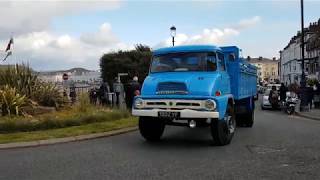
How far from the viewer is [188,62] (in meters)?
14.2

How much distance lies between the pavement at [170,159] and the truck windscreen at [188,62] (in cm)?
194

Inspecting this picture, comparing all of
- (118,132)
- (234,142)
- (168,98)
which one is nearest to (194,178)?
(168,98)

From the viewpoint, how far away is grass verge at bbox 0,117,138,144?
14.4 meters

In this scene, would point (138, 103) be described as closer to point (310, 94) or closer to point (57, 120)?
point (57, 120)

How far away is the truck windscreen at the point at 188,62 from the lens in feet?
46.3

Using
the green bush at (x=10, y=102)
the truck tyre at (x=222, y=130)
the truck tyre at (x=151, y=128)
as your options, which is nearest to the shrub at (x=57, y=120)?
the green bush at (x=10, y=102)

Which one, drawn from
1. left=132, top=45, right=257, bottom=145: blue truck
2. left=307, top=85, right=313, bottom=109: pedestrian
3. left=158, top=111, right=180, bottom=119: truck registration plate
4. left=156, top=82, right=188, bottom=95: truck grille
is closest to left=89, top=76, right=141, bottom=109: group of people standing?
left=132, top=45, right=257, bottom=145: blue truck

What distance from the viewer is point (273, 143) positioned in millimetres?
14094

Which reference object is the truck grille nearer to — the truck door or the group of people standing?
the truck door

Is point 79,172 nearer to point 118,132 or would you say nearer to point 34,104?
point 118,132

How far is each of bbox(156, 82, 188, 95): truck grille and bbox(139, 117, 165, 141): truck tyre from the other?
1.13 meters

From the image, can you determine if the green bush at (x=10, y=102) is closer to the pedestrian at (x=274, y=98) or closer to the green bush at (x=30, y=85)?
the green bush at (x=30, y=85)

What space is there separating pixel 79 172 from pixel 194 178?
2.15 metres

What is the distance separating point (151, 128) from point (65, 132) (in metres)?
2.72
